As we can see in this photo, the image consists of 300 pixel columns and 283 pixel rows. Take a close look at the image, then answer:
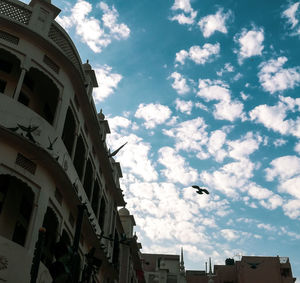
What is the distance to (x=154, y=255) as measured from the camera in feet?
199

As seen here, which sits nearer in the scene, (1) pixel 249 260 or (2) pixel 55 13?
(2) pixel 55 13

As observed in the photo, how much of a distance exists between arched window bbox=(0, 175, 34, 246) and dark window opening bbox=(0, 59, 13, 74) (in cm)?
443

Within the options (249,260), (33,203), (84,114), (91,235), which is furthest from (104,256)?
(249,260)

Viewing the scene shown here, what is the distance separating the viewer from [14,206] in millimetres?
14180

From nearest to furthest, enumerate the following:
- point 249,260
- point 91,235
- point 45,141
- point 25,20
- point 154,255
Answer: point 45,141, point 25,20, point 91,235, point 249,260, point 154,255

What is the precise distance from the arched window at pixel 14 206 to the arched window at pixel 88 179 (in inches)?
203

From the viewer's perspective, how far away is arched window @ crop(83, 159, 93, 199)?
19.6m

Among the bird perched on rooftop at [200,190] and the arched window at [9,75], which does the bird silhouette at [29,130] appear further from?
A: the bird perched on rooftop at [200,190]

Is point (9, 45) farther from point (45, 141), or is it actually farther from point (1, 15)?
point (45, 141)

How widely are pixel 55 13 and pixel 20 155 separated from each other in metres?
6.51

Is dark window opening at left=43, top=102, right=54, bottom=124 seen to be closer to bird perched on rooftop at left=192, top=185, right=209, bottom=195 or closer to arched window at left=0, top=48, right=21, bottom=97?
arched window at left=0, top=48, right=21, bottom=97

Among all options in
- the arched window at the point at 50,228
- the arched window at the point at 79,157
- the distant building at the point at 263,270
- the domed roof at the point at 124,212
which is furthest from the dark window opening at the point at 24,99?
the distant building at the point at 263,270

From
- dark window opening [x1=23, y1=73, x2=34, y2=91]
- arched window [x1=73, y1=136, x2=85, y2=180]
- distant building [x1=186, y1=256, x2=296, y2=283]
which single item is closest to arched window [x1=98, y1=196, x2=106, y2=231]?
arched window [x1=73, y1=136, x2=85, y2=180]

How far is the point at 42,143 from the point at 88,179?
612 cm
